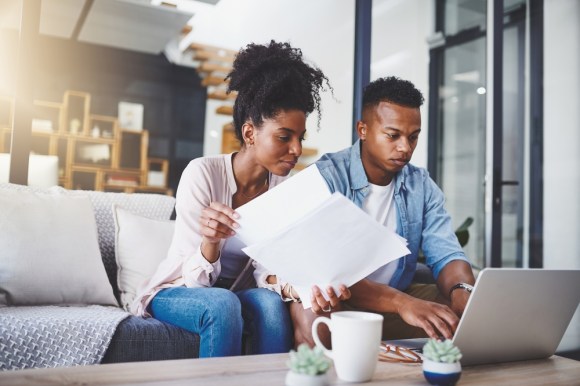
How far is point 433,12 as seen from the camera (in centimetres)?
378

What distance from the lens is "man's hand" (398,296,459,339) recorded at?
1.08m

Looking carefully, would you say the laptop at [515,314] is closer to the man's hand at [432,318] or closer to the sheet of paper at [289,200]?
the man's hand at [432,318]

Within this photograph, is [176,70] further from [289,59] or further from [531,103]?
[289,59]

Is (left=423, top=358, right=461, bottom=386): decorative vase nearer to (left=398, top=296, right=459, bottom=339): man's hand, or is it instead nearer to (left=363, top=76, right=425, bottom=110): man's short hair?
(left=398, top=296, right=459, bottom=339): man's hand

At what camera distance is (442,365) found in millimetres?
816

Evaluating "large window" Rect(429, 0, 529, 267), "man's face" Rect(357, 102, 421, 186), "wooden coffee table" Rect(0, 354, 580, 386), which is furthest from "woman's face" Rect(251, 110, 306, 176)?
"large window" Rect(429, 0, 529, 267)

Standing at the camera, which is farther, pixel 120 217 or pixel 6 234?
pixel 120 217

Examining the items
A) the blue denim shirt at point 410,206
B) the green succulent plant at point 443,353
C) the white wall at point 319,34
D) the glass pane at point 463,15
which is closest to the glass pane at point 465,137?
the glass pane at point 463,15

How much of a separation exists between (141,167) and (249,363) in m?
5.14

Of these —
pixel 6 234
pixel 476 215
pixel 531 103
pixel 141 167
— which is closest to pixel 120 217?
pixel 6 234

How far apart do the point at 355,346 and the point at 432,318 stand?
354 millimetres

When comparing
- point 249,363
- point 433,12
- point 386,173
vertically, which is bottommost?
point 249,363

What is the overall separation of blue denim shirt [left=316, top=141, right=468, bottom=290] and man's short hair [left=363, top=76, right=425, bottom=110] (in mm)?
160

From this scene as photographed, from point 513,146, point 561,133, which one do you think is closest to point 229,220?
point 513,146
